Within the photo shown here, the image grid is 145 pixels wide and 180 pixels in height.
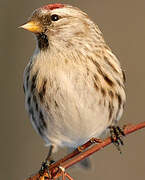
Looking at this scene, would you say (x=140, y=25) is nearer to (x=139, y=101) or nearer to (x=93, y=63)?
(x=139, y=101)

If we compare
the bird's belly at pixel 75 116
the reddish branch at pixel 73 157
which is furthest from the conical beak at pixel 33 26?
the reddish branch at pixel 73 157

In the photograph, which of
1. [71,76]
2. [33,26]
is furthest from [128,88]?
[33,26]

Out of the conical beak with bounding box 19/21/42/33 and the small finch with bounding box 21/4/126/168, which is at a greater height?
the conical beak with bounding box 19/21/42/33

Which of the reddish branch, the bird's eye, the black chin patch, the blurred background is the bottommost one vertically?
the blurred background

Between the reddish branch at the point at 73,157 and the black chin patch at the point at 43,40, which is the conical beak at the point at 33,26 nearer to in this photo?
the black chin patch at the point at 43,40

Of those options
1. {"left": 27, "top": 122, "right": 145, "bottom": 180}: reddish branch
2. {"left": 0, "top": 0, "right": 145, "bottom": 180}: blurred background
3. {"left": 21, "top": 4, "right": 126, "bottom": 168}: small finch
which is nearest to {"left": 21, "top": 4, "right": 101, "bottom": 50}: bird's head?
{"left": 21, "top": 4, "right": 126, "bottom": 168}: small finch

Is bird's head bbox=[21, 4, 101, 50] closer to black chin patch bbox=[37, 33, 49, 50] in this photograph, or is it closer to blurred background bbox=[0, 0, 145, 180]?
black chin patch bbox=[37, 33, 49, 50]
